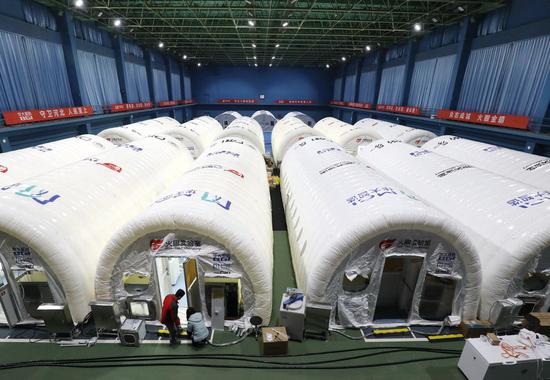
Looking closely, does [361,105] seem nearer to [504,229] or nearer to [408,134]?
[408,134]

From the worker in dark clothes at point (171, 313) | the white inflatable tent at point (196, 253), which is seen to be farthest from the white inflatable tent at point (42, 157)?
the worker in dark clothes at point (171, 313)

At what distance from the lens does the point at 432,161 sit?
375 inches

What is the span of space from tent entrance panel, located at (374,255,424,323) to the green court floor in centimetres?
76

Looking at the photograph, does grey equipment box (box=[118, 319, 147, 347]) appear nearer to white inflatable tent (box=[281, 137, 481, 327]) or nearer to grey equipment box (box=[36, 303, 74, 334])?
grey equipment box (box=[36, 303, 74, 334])

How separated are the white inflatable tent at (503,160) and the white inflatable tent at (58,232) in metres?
11.9

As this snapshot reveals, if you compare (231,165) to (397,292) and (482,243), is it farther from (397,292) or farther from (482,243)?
(482,243)

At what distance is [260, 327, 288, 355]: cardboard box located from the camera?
218 inches

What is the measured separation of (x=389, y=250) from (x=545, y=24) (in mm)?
13587

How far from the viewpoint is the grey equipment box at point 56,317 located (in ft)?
18.9

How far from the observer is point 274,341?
5.52m

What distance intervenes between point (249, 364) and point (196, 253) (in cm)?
238

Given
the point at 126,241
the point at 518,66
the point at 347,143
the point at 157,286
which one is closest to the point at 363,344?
the point at 157,286

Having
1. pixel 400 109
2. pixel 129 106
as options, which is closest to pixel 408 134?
pixel 400 109

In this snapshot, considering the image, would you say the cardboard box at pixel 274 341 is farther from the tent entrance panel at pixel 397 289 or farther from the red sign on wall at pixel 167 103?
the red sign on wall at pixel 167 103
